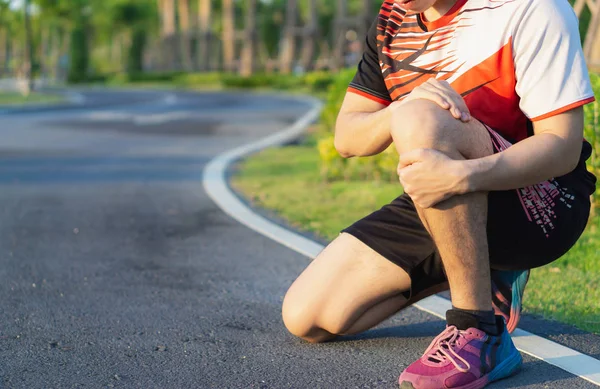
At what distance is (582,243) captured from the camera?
5.72m

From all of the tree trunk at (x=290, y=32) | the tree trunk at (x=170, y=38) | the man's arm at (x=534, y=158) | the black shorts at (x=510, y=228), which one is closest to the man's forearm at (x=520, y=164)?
the man's arm at (x=534, y=158)

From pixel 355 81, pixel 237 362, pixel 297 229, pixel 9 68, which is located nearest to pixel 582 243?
pixel 297 229

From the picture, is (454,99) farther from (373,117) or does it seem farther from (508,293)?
(508,293)

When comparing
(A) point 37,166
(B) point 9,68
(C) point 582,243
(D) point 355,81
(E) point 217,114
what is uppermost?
(D) point 355,81

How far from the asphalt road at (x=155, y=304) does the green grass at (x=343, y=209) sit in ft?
1.20

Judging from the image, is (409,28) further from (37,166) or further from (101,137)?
(101,137)

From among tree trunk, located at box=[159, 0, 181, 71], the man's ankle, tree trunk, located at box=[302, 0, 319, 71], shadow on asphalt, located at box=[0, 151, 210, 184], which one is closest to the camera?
the man's ankle

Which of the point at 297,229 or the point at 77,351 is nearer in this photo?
the point at 77,351

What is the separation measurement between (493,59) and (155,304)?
2.01 metres

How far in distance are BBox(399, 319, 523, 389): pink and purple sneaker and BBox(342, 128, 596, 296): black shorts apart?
0.30m

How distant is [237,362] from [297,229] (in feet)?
10.3

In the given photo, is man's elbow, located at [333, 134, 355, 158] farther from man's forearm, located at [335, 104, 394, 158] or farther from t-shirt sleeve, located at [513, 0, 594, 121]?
t-shirt sleeve, located at [513, 0, 594, 121]

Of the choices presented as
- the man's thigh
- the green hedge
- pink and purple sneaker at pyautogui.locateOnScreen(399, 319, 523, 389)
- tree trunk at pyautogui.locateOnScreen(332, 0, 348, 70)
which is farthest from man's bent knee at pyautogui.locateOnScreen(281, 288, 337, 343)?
tree trunk at pyautogui.locateOnScreen(332, 0, 348, 70)

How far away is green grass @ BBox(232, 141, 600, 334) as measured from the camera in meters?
4.43
